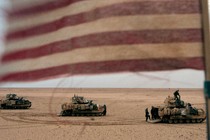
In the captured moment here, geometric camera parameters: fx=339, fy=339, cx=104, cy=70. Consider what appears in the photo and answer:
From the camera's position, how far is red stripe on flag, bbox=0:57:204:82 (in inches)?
83.3

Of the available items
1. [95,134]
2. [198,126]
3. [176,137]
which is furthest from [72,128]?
[198,126]

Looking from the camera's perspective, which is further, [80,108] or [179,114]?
[80,108]

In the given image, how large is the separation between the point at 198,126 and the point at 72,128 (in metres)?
5.82

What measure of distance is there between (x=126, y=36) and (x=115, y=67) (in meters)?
0.22

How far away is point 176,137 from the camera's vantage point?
12.6m

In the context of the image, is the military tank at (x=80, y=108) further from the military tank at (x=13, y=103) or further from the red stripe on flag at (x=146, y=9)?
the red stripe on flag at (x=146, y=9)

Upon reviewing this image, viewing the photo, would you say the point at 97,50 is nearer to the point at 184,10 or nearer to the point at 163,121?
the point at 184,10

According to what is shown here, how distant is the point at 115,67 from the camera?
2.28m

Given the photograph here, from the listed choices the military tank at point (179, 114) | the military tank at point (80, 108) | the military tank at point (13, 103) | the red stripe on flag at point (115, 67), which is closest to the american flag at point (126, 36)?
the red stripe on flag at point (115, 67)

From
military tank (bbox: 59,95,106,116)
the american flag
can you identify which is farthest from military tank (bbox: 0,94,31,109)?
the american flag

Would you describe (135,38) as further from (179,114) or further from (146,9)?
(179,114)

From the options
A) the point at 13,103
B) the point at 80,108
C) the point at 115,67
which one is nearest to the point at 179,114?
the point at 80,108

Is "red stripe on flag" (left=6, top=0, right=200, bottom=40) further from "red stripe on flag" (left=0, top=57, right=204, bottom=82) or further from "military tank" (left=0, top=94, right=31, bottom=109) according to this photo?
"military tank" (left=0, top=94, right=31, bottom=109)

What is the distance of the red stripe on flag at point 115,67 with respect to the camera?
2115 millimetres
